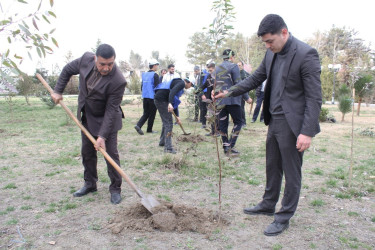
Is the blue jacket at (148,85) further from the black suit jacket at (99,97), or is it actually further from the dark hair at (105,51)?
the dark hair at (105,51)

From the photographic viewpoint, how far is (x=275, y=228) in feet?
10.2

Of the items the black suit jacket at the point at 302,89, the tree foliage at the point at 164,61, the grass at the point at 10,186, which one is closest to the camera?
the black suit jacket at the point at 302,89

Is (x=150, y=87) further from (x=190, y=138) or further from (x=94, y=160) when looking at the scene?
(x=94, y=160)

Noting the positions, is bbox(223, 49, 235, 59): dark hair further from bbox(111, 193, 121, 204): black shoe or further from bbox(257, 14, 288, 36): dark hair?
bbox(111, 193, 121, 204): black shoe

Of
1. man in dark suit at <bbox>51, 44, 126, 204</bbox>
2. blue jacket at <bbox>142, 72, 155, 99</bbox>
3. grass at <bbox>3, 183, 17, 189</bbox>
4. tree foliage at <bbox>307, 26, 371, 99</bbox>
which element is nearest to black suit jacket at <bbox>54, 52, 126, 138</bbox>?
man in dark suit at <bbox>51, 44, 126, 204</bbox>

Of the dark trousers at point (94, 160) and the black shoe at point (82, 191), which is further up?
the dark trousers at point (94, 160)

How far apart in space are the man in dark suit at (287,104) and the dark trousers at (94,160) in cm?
159

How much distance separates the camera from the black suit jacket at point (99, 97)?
141 inches

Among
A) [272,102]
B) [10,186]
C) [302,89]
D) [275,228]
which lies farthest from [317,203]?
[10,186]

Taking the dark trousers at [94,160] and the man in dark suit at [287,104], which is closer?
the man in dark suit at [287,104]

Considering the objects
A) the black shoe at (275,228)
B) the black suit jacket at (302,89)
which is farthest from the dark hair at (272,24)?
the black shoe at (275,228)

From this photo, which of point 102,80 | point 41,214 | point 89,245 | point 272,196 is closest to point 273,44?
point 272,196

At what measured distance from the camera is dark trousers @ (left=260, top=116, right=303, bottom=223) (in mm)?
2982

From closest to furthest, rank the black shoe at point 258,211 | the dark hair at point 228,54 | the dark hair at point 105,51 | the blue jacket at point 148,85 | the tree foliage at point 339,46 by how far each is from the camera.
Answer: the dark hair at point 228,54 → the dark hair at point 105,51 → the black shoe at point 258,211 → the blue jacket at point 148,85 → the tree foliage at point 339,46
